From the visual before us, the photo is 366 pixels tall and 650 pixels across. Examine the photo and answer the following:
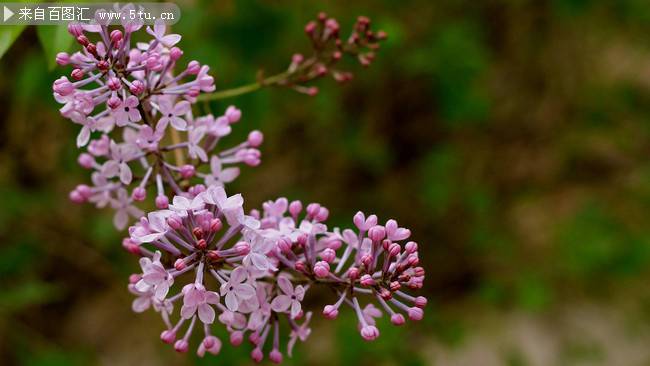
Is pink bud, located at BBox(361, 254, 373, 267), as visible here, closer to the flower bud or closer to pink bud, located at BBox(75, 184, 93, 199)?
the flower bud

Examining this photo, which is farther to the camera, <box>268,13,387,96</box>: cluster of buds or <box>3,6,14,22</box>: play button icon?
<box>268,13,387,96</box>: cluster of buds

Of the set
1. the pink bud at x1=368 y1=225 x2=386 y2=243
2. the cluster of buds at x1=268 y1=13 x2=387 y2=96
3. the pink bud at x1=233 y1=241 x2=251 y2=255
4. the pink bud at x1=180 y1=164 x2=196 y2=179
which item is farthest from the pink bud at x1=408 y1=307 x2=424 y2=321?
the cluster of buds at x1=268 y1=13 x2=387 y2=96

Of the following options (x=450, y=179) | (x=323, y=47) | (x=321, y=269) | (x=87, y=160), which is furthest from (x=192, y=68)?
(x=450, y=179)

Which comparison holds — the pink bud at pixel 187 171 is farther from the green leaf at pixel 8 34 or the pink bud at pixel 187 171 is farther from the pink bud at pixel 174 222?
the green leaf at pixel 8 34

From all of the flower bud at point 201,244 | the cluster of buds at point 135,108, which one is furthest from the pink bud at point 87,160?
the flower bud at point 201,244

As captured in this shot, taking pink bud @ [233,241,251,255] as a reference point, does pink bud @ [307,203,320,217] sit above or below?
below

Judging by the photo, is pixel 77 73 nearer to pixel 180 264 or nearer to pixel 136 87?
pixel 136 87
